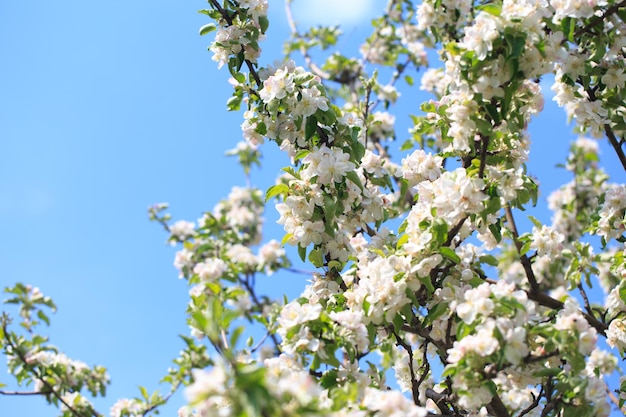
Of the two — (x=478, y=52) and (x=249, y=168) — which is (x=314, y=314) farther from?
(x=249, y=168)

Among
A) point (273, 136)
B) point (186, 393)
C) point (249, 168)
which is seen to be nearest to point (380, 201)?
point (273, 136)

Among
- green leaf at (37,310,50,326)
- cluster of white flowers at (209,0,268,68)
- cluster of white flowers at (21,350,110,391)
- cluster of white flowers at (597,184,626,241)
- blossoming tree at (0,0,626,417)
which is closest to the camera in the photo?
blossoming tree at (0,0,626,417)

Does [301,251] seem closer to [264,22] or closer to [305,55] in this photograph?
[264,22]

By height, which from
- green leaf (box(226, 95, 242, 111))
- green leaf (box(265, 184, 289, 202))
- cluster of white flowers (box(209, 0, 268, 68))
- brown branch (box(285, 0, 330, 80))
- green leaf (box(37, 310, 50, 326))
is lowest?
green leaf (box(265, 184, 289, 202))

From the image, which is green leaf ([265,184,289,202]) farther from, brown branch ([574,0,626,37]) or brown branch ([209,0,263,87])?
brown branch ([574,0,626,37])

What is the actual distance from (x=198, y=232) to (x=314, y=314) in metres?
3.99

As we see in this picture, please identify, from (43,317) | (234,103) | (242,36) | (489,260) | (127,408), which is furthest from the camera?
(43,317)

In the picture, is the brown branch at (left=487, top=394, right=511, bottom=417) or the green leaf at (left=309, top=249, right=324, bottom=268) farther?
the green leaf at (left=309, top=249, right=324, bottom=268)

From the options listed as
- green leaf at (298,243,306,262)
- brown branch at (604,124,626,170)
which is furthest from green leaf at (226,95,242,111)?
brown branch at (604,124,626,170)

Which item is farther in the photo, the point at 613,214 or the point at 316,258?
the point at 613,214

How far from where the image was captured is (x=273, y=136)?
2545mm

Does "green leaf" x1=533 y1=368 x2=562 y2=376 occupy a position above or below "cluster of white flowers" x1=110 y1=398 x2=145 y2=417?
below

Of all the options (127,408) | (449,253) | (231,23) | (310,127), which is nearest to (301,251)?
(310,127)

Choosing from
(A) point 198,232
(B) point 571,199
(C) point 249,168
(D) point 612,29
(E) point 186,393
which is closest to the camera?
(E) point 186,393
